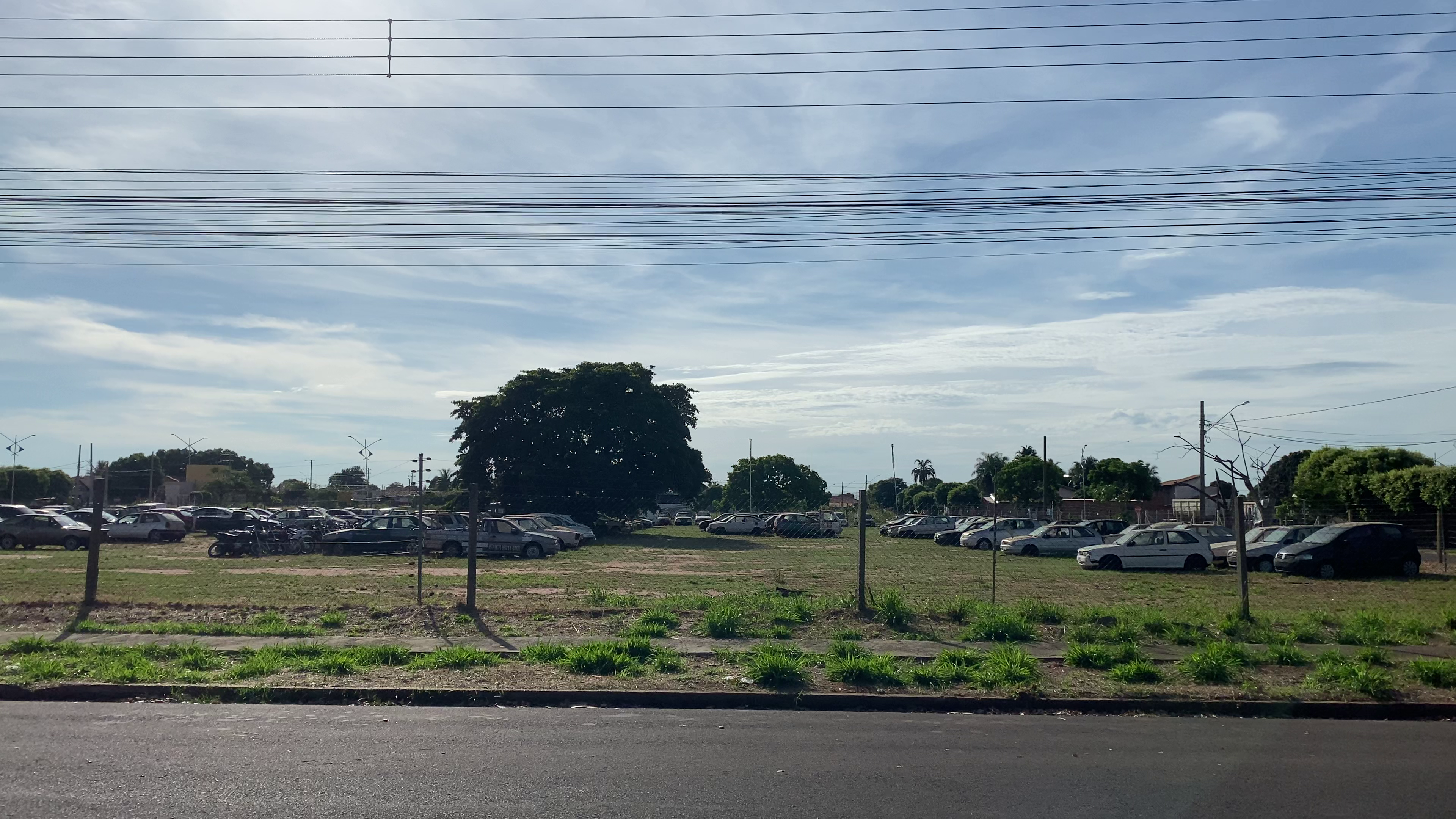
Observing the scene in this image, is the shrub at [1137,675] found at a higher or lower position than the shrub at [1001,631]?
lower

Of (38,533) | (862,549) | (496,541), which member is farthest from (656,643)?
(38,533)

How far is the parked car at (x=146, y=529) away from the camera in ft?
131

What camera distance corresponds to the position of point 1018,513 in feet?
244

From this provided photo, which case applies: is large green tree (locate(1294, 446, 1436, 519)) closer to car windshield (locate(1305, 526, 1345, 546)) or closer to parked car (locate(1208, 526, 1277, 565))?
parked car (locate(1208, 526, 1277, 565))

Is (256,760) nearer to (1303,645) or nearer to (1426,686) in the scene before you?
(1426,686)

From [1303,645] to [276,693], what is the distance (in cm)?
1180

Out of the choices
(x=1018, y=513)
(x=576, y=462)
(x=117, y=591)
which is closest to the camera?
(x=117, y=591)

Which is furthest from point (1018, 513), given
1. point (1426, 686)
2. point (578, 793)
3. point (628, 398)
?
point (578, 793)

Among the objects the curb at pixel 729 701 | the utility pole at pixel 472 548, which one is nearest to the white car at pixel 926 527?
the utility pole at pixel 472 548

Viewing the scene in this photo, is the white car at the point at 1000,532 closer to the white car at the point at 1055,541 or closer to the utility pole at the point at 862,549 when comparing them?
the white car at the point at 1055,541

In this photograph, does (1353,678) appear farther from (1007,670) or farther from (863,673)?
(863,673)

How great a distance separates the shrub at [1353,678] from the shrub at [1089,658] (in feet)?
6.43

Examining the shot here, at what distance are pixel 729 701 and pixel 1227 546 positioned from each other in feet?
87.2

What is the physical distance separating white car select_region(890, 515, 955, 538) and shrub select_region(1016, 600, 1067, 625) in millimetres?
37758
